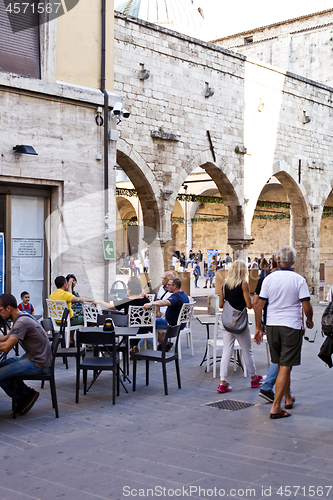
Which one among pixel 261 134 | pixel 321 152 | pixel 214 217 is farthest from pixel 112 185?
pixel 214 217

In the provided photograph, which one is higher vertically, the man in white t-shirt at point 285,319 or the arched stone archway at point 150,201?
the arched stone archway at point 150,201

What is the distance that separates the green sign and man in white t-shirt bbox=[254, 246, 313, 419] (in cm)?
481

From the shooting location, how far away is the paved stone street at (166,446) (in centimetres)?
346

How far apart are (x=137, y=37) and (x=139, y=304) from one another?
25.3 ft

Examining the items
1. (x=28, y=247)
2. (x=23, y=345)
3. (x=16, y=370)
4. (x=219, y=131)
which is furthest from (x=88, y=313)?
(x=219, y=131)

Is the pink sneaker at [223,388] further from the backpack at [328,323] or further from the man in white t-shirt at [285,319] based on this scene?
the backpack at [328,323]

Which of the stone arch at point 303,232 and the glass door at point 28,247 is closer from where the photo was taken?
the glass door at point 28,247

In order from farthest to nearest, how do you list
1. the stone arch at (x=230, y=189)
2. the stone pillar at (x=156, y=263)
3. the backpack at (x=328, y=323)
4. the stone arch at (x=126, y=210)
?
the stone arch at (x=126, y=210) < the stone arch at (x=230, y=189) < the stone pillar at (x=156, y=263) < the backpack at (x=328, y=323)

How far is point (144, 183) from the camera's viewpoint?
13273mm

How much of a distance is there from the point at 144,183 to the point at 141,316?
6459 mm

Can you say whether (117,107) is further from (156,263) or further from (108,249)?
(156,263)

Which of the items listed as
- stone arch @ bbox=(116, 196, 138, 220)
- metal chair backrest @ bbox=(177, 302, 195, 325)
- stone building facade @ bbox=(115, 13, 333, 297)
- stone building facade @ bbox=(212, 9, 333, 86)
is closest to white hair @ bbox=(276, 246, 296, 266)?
metal chair backrest @ bbox=(177, 302, 195, 325)

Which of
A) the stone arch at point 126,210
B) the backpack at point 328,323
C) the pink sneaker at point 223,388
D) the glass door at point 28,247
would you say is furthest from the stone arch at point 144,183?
the stone arch at point 126,210

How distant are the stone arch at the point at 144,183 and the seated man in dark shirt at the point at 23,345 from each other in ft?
A: 26.2
